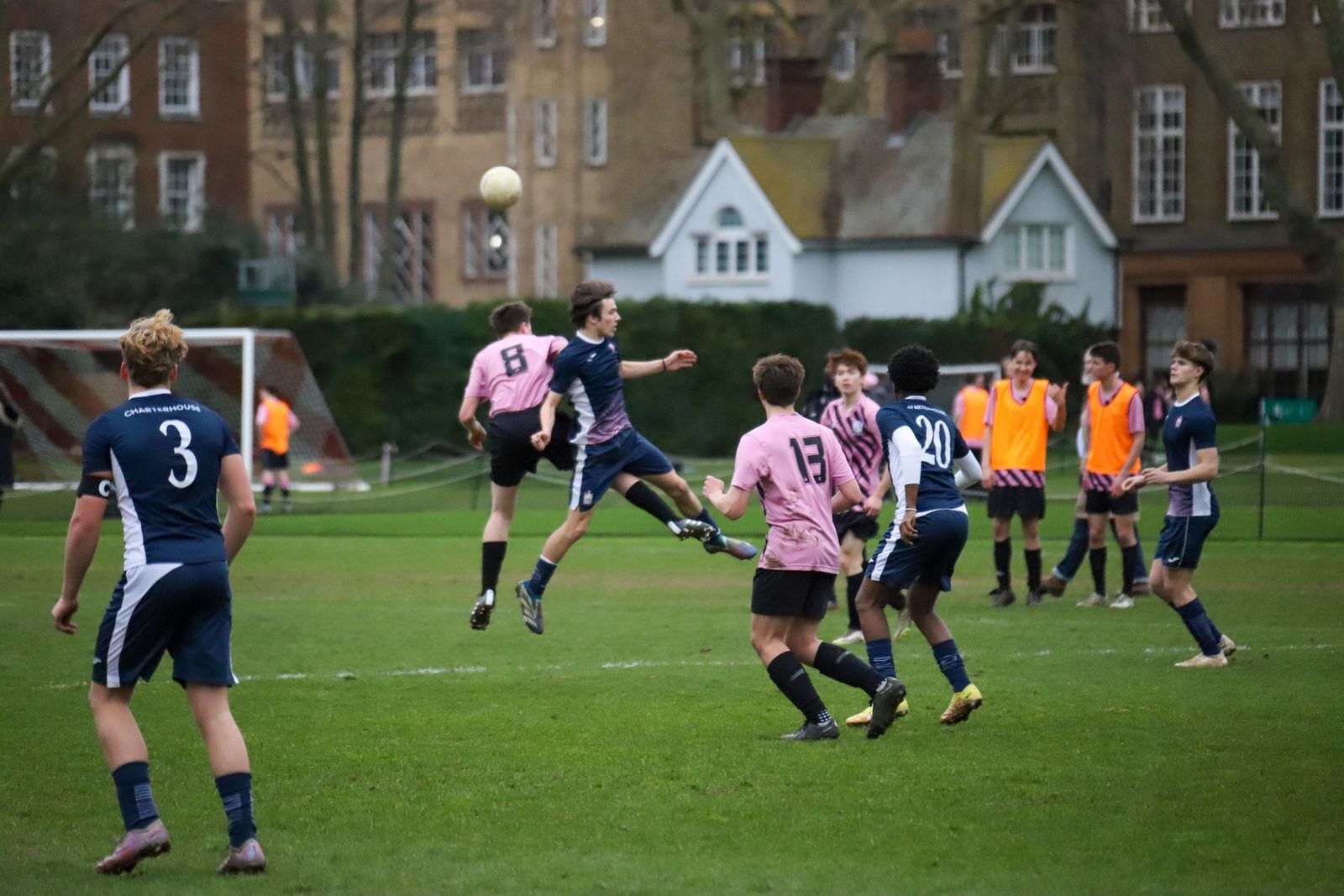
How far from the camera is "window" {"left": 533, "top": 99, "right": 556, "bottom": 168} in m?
66.2

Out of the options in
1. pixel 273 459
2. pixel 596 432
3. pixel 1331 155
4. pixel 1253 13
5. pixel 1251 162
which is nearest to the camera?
pixel 596 432

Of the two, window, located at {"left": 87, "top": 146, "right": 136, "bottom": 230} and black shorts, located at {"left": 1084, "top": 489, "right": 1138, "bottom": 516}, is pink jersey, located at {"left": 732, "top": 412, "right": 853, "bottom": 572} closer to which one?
black shorts, located at {"left": 1084, "top": 489, "right": 1138, "bottom": 516}

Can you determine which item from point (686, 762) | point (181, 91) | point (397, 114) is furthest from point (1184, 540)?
point (181, 91)

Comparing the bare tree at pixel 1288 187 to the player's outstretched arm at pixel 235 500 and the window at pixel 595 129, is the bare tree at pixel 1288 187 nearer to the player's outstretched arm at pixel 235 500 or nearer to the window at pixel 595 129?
the window at pixel 595 129

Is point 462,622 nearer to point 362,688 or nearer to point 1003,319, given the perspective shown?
point 362,688

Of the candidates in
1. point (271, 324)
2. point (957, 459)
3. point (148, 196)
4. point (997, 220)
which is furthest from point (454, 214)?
point (957, 459)

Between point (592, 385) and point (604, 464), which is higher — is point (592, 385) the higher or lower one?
the higher one

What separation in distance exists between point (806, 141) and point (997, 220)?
584 centimetres

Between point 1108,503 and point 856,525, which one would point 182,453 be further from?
point 1108,503

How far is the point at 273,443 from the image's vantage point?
1128 inches

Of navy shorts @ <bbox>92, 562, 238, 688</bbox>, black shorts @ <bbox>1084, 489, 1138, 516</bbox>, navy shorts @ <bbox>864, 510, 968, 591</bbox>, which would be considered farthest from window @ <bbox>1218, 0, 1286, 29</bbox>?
navy shorts @ <bbox>92, 562, 238, 688</bbox>

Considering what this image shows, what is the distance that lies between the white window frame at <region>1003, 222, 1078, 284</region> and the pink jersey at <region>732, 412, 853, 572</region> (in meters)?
45.6

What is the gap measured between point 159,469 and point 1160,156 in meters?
58.2

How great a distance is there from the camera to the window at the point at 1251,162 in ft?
198
